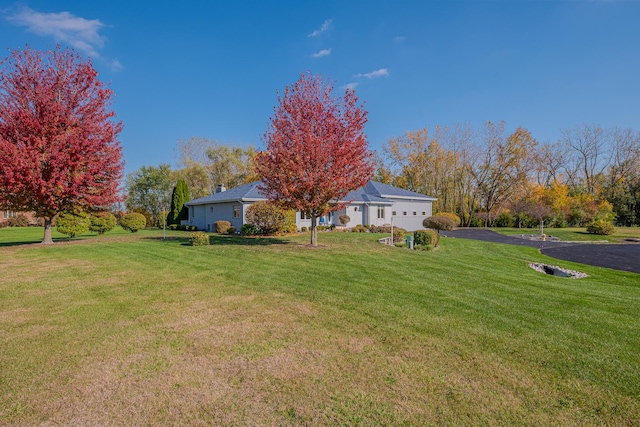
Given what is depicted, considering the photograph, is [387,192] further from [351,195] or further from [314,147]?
[314,147]

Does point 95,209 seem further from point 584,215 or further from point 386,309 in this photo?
point 584,215

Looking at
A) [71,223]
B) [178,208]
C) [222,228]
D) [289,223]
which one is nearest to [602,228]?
[289,223]

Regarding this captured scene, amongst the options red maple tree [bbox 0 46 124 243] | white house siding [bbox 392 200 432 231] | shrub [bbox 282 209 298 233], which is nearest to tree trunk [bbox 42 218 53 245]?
red maple tree [bbox 0 46 124 243]

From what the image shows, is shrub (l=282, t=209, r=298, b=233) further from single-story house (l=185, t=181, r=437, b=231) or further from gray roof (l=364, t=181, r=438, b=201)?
gray roof (l=364, t=181, r=438, b=201)

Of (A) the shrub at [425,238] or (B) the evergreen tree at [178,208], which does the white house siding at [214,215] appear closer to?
(B) the evergreen tree at [178,208]

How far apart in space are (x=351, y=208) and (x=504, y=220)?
22.5 metres

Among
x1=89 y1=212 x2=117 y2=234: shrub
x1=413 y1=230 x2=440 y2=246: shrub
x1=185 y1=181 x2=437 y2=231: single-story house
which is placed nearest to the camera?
x1=413 y1=230 x2=440 y2=246: shrub

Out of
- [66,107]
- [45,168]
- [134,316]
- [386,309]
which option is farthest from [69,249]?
[386,309]

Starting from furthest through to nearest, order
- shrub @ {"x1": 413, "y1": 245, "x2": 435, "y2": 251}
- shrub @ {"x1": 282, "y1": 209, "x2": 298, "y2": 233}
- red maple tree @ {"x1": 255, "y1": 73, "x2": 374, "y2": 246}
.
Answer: shrub @ {"x1": 282, "y1": 209, "x2": 298, "y2": 233}
shrub @ {"x1": 413, "y1": 245, "x2": 435, "y2": 251}
red maple tree @ {"x1": 255, "y1": 73, "x2": 374, "y2": 246}

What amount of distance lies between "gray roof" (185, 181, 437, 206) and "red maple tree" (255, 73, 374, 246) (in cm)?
739

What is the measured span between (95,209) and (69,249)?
365 centimetres

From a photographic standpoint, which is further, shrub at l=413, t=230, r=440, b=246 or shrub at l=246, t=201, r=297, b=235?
shrub at l=246, t=201, r=297, b=235

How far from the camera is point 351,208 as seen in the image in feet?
88.4

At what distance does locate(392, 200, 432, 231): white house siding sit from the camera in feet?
97.1
